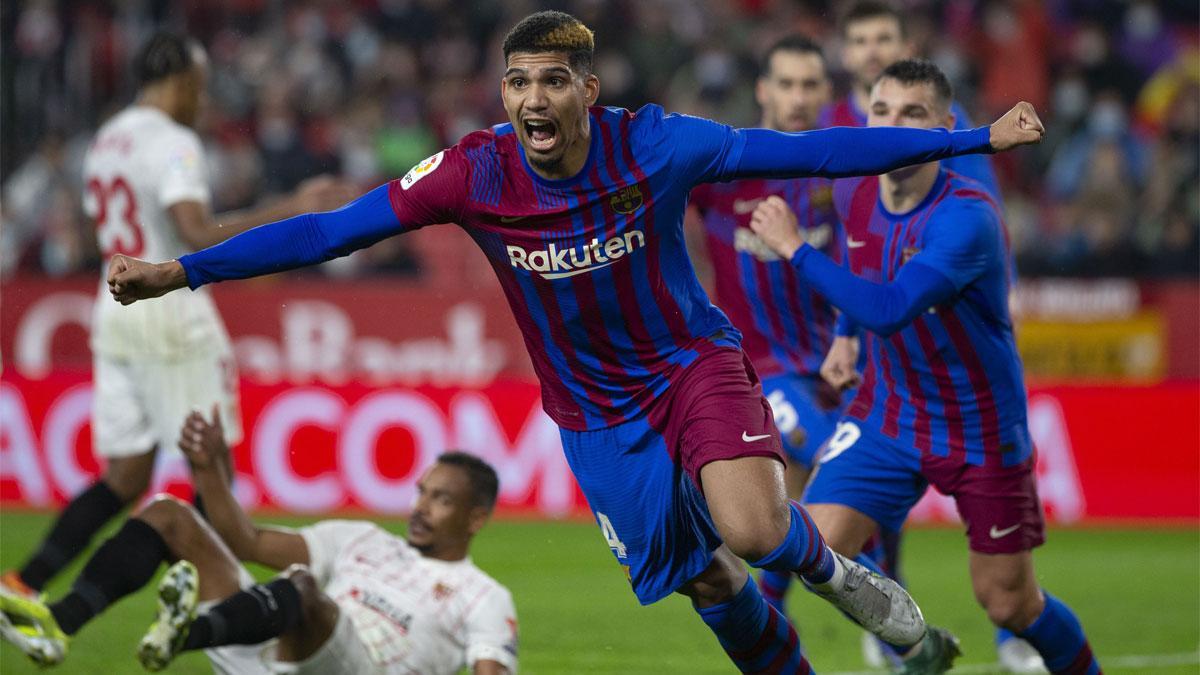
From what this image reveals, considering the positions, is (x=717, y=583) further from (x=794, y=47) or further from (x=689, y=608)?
(x=689, y=608)

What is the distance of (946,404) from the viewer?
5.86m

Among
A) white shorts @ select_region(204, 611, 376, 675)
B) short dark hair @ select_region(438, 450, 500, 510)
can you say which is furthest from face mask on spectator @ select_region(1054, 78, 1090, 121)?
white shorts @ select_region(204, 611, 376, 675)

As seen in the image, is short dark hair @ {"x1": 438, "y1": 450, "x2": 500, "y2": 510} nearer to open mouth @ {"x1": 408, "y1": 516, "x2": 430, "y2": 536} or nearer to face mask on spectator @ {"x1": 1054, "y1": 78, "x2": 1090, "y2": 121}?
open mouth @ {"x1": 408, "y1": 516, "x2": 430, "y2": 536}

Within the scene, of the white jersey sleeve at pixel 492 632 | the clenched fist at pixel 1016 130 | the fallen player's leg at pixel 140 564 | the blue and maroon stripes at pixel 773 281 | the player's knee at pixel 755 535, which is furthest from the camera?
the blue and maroon stripes at pixel 773 281

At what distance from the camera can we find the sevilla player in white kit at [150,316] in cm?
722

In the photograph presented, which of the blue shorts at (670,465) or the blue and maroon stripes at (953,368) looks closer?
the blue shorts at (670,465)

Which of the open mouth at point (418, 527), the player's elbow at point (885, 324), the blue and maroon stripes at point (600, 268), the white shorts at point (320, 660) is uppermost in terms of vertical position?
the blue and maroon stripes at point (600, 268)

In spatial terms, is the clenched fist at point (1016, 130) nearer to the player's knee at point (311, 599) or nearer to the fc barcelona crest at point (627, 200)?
the fc barcelona crest at point (627, 200)

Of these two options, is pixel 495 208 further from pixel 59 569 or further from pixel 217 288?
pixel 217 288

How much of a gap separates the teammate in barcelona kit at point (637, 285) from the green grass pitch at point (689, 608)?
1.99 m

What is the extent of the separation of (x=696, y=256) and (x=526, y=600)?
203 centimetres

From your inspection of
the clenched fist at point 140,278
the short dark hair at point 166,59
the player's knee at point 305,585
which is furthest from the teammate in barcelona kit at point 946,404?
the short dark hair at point 166,59

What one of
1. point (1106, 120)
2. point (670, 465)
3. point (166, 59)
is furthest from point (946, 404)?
point (1106, 120)

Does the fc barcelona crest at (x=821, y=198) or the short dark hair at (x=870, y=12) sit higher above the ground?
the short dark hair at (x=870, y=12)
